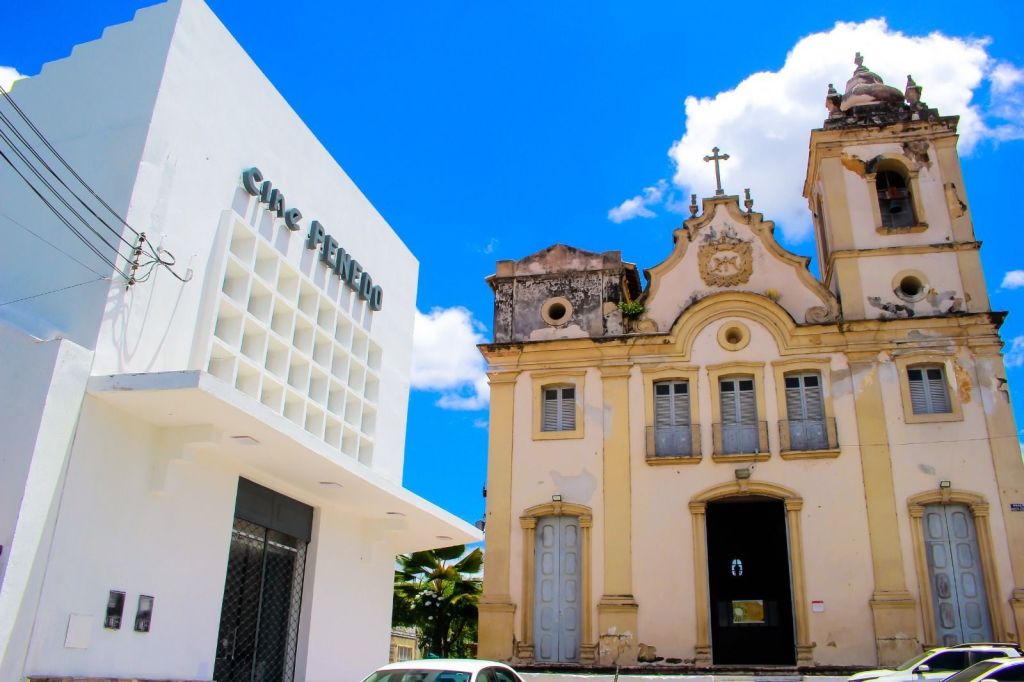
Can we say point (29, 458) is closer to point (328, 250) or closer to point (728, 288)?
point (328, 250)

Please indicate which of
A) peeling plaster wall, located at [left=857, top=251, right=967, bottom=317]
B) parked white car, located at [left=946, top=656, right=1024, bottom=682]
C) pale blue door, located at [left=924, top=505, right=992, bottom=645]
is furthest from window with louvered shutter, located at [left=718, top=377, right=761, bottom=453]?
parked white car, located at [left=946, top=656, right=1024, bottom=682]

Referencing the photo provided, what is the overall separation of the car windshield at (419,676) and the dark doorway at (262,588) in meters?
6.15

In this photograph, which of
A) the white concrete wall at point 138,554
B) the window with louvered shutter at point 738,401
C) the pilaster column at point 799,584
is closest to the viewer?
the white concrete wall at point 138,554

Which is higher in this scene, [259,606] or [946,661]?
[259,606]

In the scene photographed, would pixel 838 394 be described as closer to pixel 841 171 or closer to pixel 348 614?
pixel 841 171

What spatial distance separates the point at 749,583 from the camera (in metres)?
20.7

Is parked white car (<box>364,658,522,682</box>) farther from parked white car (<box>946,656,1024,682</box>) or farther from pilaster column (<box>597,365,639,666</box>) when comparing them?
pilaster column (<box>597,365,639,666</box>)

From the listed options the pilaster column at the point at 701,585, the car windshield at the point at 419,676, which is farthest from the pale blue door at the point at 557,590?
the car windshield at the point at 419,676

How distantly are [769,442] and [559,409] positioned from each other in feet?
15.9

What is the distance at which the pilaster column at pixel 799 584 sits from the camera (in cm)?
1888

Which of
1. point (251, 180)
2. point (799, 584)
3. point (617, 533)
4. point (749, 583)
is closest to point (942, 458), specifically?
point (799, 584)

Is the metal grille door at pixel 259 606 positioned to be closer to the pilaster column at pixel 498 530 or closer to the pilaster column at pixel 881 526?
the pilaster column at pixel 498 530

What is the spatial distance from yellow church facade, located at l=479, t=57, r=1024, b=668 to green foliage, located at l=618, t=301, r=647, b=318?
0.12 meters

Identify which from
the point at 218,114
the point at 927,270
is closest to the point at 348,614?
the point at 218,114
